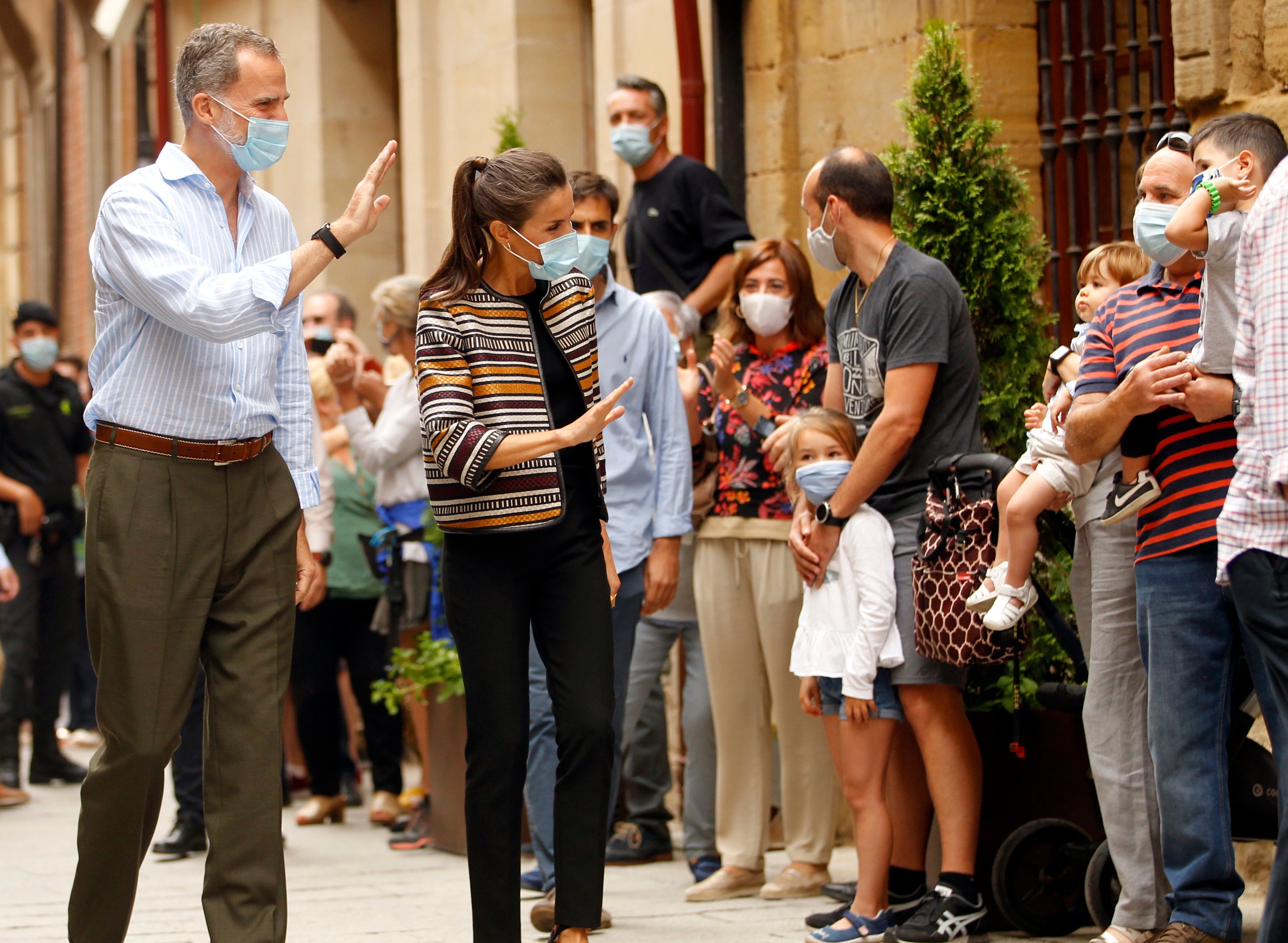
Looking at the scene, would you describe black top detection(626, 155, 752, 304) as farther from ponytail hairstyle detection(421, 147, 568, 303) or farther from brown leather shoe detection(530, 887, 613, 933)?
brown leather shoe detection(530, 887, 613, 933)

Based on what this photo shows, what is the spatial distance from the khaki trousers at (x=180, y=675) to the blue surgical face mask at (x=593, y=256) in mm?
1439

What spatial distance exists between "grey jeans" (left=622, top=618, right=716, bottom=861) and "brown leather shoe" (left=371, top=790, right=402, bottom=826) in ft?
4.43

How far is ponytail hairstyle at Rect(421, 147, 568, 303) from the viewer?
4441 millimetres

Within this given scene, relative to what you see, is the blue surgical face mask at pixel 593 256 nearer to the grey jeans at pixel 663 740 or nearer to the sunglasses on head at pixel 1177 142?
the grey jeans at pixel 663 740

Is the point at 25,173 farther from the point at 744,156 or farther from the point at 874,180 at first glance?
the point at 874,180

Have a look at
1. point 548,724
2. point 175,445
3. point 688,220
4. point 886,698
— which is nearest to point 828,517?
point 886,698

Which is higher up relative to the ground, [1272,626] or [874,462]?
[874,462]

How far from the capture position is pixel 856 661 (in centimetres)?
503

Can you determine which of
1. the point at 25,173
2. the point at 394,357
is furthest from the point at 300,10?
the point at 25,173

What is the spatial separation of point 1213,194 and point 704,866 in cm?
328

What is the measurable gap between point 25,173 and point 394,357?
16.0 metres

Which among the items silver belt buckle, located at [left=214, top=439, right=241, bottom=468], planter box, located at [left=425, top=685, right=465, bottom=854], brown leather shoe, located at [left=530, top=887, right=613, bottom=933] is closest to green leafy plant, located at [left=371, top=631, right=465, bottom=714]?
planter box, located at [left=425, top=685, right=465, bottom=854]

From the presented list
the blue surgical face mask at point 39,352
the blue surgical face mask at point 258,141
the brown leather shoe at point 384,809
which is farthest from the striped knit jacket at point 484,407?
the blue surgical face mask at point 39,352

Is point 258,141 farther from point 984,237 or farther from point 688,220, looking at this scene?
point 688,220
